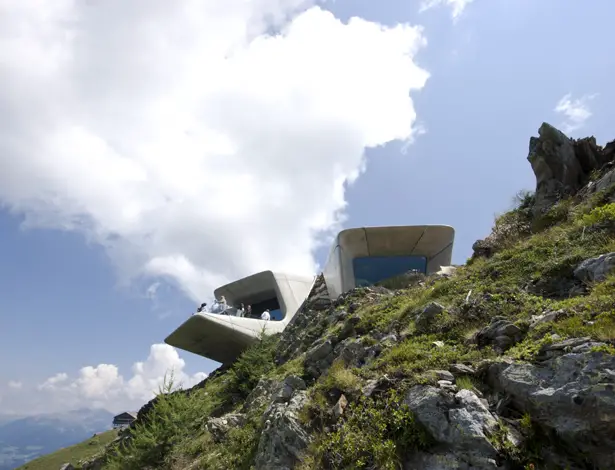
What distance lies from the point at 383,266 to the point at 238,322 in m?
10.5

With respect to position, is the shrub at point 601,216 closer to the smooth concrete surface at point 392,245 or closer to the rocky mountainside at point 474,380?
the rocky mountainside at point 474,380

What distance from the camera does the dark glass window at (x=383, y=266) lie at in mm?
20000

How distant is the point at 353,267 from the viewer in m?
20.1

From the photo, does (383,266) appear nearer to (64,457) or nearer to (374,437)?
(374,437)

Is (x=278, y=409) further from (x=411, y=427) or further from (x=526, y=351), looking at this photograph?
(x=526, y=351)

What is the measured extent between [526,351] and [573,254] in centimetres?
399

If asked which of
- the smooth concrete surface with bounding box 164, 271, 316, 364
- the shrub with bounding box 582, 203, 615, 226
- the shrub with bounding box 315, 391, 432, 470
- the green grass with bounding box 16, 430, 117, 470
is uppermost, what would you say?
the smooth concrete surface with bounding box 164, 271, 316, 364

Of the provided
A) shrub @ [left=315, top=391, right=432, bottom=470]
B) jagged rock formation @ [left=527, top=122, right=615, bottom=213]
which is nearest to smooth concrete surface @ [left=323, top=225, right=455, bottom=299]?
jagged rock formation @ [left=527, top=122, right=615, bottom=213]

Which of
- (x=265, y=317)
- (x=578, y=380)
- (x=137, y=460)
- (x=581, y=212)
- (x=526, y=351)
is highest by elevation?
(x=265, y=317)

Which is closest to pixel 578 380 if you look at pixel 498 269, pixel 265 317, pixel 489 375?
pixel 489 375

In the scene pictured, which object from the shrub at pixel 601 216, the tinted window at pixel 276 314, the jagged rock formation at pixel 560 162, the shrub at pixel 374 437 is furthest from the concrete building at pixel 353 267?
the shrub at pixel 374 437

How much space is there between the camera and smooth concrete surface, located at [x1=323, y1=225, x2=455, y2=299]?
775 inches

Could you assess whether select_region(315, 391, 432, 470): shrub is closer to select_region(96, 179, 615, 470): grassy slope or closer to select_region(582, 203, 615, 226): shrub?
select_region(96, 179, 615, 470): grassy slope

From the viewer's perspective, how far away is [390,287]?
1752 cm
